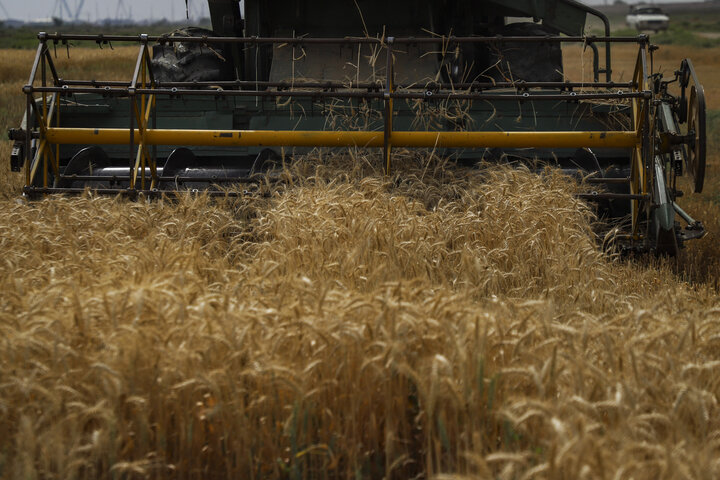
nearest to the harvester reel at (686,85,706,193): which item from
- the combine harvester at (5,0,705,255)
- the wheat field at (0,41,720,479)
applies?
the combine harvester at (5,0,705,255)

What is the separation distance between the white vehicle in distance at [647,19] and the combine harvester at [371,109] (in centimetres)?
4818

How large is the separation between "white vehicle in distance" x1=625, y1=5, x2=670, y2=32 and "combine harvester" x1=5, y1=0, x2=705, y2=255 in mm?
48177

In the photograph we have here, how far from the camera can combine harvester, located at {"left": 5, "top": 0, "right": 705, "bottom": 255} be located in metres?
5.91

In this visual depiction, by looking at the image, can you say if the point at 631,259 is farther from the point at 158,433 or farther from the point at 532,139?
the point at 158,433

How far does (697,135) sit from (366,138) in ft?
6.62

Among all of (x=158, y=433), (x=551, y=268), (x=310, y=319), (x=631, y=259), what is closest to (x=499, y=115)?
(x=631, y=259)

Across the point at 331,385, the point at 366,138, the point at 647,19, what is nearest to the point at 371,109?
the point at 366,138

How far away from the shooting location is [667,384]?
8.89 feet

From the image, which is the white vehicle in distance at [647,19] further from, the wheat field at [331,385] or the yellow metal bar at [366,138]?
the wheat field at [331,385]

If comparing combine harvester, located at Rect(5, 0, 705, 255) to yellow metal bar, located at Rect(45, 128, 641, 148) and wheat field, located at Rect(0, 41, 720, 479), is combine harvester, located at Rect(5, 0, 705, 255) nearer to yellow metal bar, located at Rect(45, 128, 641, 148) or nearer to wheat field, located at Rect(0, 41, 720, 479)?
yellow metal bar, located at Rect(45, 128, 641, 148)

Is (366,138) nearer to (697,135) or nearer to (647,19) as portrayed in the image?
(697,135)

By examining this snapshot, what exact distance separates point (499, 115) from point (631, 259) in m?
1.90

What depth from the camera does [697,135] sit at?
222 inches

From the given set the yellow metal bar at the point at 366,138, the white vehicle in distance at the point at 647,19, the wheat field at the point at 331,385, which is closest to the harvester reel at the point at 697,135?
the yellow metal bar at the point at 366,138
